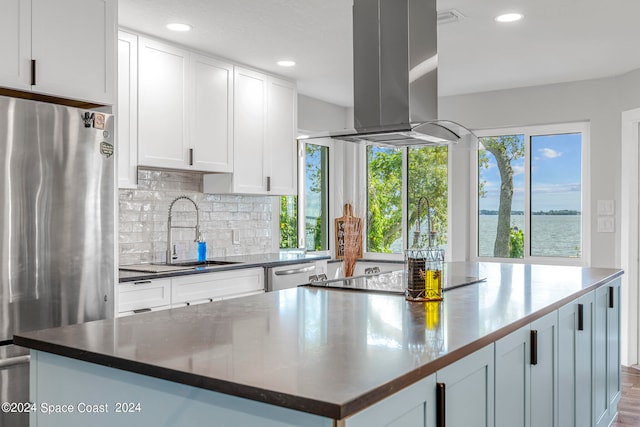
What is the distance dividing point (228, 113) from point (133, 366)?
3.28 meters

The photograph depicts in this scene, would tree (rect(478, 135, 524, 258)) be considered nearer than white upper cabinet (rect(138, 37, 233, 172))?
No

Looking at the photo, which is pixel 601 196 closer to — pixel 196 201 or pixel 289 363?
pixel 196 201

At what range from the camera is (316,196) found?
19.9 ft

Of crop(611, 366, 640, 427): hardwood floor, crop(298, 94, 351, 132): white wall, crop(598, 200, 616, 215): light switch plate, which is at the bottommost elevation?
crop(611, 366, 640, 427): hardwood floor

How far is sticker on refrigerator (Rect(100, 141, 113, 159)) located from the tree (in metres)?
4.02

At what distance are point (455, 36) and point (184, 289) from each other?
2480 mm

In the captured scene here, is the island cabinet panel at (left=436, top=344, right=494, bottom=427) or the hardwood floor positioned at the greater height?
the island cabinet panel at (left=436, top=344, right=494, bottom=427)

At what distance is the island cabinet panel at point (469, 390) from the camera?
1.37m

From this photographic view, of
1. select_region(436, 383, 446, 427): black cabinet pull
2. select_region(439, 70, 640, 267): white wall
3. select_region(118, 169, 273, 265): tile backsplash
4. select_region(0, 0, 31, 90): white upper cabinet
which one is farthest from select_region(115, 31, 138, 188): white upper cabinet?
select_region(439, 70, 640, 267): white wall

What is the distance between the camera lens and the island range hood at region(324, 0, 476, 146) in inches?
97.0

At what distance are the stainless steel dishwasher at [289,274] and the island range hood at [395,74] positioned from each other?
1.79 meters

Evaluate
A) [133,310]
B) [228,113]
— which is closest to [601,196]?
Result: [228,113]

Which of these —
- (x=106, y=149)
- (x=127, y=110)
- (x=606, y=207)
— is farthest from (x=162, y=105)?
(x=606, y=207)

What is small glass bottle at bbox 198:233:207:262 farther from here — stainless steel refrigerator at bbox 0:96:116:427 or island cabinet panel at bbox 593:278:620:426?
island cabinet panel at bbox 593:278:620:426
